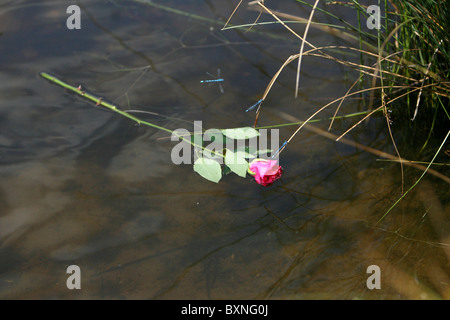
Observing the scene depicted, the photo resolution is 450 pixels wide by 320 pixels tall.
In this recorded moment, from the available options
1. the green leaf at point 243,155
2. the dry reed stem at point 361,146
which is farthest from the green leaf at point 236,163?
the dry reed stem at point 361,146

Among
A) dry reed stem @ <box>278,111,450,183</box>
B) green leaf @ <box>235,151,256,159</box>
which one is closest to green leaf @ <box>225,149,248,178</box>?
green leaf @ <box>235,151,256,159</box>

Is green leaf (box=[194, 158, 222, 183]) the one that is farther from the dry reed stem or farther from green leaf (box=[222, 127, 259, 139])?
the dry reed stem

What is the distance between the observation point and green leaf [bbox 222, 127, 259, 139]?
1.87 m

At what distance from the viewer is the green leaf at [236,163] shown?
5.75ft

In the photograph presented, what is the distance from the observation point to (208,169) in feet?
5.76

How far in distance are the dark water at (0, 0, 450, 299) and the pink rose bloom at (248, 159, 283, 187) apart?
0.07m

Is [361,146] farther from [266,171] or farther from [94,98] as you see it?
[94,98]

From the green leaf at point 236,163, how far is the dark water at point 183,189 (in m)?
0.06

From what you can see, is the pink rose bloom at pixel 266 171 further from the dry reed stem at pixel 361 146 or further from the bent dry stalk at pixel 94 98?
Answer: the bent dry stalk at pixel 94 98

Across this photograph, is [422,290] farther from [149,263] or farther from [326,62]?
[326,62]

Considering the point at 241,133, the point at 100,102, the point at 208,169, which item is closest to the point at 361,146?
the point at 241,133

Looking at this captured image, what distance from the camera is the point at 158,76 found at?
2.24m

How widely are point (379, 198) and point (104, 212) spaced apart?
2.88ft
